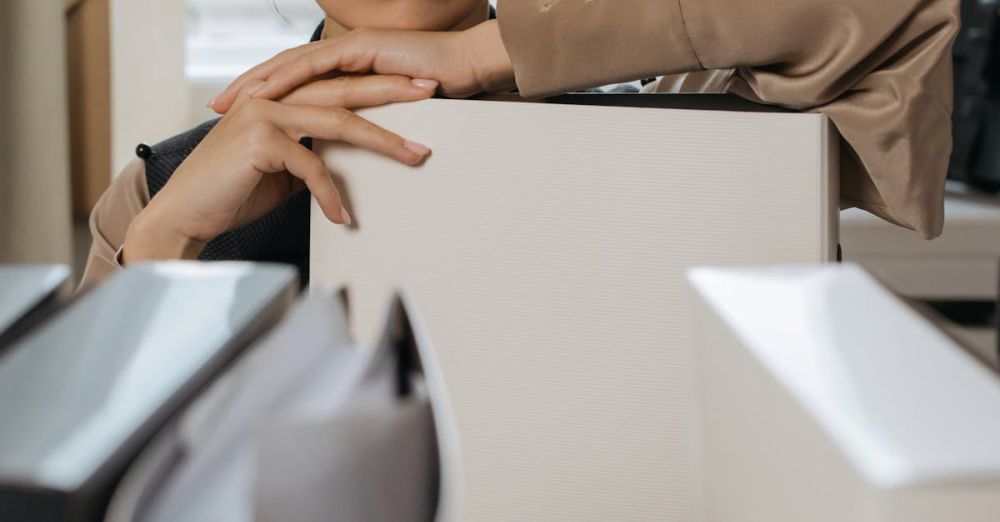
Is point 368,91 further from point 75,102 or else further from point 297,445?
point 75,102

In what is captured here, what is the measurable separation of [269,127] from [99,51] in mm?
1737

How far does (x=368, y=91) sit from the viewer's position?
2.36 feet

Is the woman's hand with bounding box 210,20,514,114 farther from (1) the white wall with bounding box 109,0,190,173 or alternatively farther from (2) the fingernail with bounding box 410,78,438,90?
(1) the white wall with bounding box 109,0,190,173

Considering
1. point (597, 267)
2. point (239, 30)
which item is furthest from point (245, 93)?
point (239, 30)

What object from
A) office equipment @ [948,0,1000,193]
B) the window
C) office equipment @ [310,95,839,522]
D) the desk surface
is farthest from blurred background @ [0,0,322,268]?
the desk surface

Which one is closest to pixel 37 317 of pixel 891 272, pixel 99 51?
pixel 99 51

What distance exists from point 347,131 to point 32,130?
176cm

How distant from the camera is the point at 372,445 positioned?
214 mm

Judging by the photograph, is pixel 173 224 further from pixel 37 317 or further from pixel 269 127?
pixel 37 317

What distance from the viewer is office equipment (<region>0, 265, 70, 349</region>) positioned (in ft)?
0.80

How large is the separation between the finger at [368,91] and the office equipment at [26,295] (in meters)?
0.46

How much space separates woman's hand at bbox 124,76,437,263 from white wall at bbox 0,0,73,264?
5.02ft

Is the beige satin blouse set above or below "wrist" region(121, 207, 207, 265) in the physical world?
above

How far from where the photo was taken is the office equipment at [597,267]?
0.64 m
